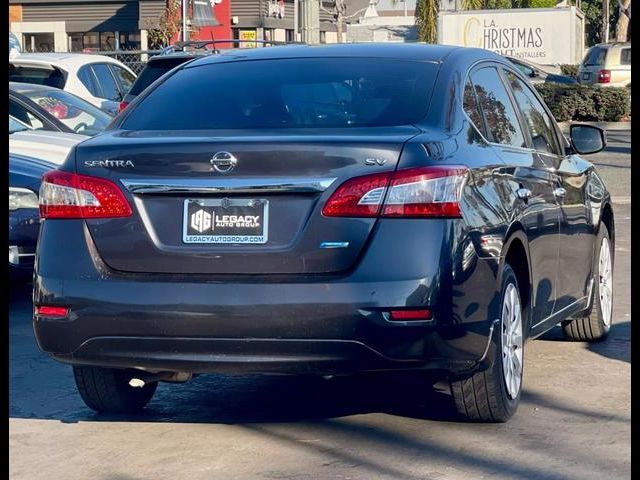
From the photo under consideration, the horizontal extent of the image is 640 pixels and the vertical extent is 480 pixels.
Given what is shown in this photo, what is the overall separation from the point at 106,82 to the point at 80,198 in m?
12.7

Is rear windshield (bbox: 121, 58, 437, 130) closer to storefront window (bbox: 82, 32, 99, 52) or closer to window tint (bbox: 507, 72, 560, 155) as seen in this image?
window tint (bbox: 507, 72, 560, 155)

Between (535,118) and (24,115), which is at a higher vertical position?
(535,118)

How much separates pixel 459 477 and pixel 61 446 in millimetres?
1709

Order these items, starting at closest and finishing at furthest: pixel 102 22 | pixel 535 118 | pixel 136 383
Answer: pixel 136 383, pixel 535 118, pixel 102 22

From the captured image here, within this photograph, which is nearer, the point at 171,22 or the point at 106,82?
the point at 106,82

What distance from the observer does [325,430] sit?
5.83 meters

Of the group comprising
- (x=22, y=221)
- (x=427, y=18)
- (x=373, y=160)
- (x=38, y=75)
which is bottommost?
(x=22, y=221)

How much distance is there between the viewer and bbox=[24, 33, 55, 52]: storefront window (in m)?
49.4

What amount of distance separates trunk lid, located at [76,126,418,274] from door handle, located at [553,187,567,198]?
4.77 ft

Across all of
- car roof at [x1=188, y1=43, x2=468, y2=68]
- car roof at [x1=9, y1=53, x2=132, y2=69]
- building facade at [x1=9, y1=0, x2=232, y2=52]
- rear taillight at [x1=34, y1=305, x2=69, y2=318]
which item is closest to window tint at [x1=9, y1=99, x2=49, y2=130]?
car roof at [x1=9, y1=53, x2=132, y2=69]

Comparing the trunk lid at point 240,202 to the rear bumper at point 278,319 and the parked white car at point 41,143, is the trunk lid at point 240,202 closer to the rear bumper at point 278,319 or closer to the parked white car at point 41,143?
the rear bumper at point 278,319

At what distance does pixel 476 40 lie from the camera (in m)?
43.3

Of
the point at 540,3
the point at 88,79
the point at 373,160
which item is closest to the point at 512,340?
the point at 373,160

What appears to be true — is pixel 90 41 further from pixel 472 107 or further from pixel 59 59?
pixel 472 107
